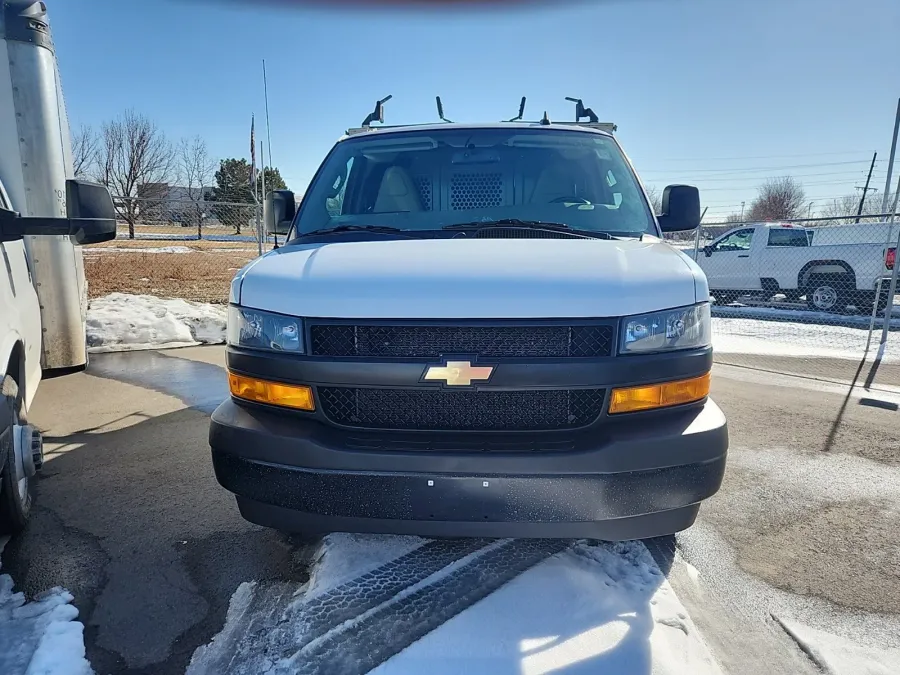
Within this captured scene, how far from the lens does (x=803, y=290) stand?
39.5ft

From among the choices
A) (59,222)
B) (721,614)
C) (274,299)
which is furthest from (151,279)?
(721,614)

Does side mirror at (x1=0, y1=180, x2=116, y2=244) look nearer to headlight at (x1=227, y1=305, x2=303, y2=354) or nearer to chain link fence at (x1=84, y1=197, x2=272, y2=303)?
headlight at (x1=227, y1=305, x2=303, y2=354)

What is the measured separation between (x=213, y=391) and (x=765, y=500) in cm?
465

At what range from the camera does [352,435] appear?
7.03 ft

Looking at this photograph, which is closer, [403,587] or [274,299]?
[274,299]

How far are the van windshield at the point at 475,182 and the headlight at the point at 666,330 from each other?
0.95 metres

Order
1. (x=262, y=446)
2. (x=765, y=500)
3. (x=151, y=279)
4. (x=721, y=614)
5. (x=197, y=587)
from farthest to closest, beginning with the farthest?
1. (x=151, y=279)
2. (x=765, y=500)
3. (x=197, y=587)
4. (x=721, y=614)
5. (x=262, y=446)

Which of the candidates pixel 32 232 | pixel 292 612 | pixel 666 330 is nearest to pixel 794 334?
pixel 666 330

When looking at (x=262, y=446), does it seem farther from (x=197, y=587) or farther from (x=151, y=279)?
(x=151, y=279)

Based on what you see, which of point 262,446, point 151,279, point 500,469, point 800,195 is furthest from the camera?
point 800,195

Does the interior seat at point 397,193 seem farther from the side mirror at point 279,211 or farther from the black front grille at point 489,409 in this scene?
the black front grille at point 489,409

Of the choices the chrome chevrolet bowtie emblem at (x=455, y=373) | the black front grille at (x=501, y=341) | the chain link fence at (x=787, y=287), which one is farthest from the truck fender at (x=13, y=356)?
the chain link fence at (x=787, y=287)

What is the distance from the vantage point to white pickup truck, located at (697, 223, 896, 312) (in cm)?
1107

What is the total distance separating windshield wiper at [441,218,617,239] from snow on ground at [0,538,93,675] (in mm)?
2287
